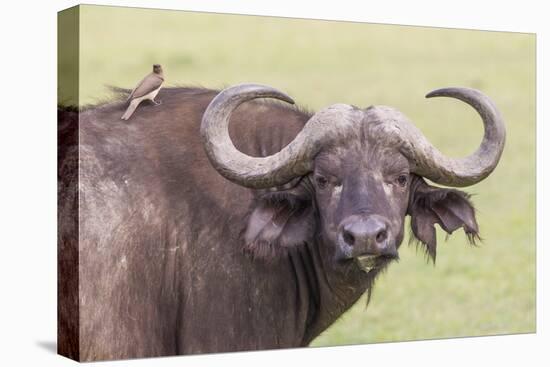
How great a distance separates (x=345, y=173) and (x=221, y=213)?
1.03 metres

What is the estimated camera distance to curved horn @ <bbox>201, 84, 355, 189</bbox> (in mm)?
8477

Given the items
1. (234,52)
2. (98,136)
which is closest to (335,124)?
(98,136)

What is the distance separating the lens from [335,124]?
8.48 meters

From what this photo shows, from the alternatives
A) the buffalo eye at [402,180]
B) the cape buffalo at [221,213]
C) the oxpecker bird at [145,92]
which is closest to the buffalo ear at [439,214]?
the cape buffalo at [221,213]

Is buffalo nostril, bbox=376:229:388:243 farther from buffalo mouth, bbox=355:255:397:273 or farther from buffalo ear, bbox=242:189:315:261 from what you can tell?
buffalo ear, bbox=242:189:315:261

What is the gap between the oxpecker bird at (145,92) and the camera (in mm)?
9031

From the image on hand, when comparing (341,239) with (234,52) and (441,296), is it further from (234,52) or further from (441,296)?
(234,52)

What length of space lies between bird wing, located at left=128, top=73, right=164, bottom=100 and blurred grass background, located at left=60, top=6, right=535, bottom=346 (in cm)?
37

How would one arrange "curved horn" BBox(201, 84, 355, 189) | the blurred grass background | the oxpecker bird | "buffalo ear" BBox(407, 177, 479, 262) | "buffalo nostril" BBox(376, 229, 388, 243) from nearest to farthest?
1. "buffalo nostril" BBox(376, 229, 388, 243)
2. "curved horn" BBox(201, 84, 355, 189)
3. "buffalo ear" BBox(407, 177, 479, 262)
4. the oxpecker bird
5. the blurred grass background

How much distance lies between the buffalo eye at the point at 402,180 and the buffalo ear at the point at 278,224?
667 millimetres

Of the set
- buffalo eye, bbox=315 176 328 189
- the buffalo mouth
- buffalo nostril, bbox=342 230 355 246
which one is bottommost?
the buffalo mouth

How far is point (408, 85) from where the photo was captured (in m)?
21.3

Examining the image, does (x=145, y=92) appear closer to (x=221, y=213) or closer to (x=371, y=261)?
(x=221, y=213)

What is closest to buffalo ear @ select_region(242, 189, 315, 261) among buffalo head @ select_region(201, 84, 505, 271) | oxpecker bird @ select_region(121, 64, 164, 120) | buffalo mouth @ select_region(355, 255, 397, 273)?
buffalo head @ select_region(201, 84, 505, 271)
